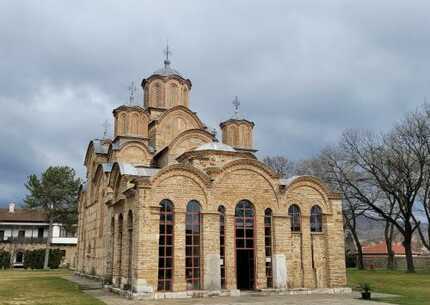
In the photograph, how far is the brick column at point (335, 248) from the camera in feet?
64.5

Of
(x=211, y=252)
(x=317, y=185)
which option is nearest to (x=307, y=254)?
(x=317, y=185)

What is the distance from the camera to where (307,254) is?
1955 centimetres

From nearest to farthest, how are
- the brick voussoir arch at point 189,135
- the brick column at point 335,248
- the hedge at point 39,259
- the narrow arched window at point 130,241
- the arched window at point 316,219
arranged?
the narrow arched window at point 130,241 < the brick column at point 335,248 < the arched window at point 316,219 < the brick voussoir arch at point 189,135 < the hedge at point 39,259

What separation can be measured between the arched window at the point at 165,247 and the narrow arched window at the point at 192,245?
0.72 metres

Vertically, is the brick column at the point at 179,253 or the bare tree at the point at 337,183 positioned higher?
the bare tree at the point at 337,183

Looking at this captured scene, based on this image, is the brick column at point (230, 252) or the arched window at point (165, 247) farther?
the brick column at point (230, 252)

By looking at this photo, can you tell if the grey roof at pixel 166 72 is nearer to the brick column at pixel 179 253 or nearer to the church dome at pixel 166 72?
the church dome at pixel 166 72

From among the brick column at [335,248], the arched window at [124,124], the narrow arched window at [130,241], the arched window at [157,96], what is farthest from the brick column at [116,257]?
the arched window at [157,96]

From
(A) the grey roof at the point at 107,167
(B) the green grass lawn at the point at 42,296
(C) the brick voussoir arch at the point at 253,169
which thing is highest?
(A) the grey roof at the point at 107,167

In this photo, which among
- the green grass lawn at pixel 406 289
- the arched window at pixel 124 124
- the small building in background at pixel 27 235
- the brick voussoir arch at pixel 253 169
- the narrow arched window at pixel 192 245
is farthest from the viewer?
the small building in background at pixel 27 235

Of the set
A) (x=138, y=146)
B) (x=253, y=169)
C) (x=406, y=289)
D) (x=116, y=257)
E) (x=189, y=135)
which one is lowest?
(x=406, y=289)

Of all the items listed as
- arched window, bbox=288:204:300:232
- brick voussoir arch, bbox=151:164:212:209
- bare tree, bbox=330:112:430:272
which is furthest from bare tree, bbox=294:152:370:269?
brick voussoir arch, bbox=151:164:212:209

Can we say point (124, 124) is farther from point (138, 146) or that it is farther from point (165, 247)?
point (165, 247)

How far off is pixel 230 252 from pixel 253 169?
151 inches
